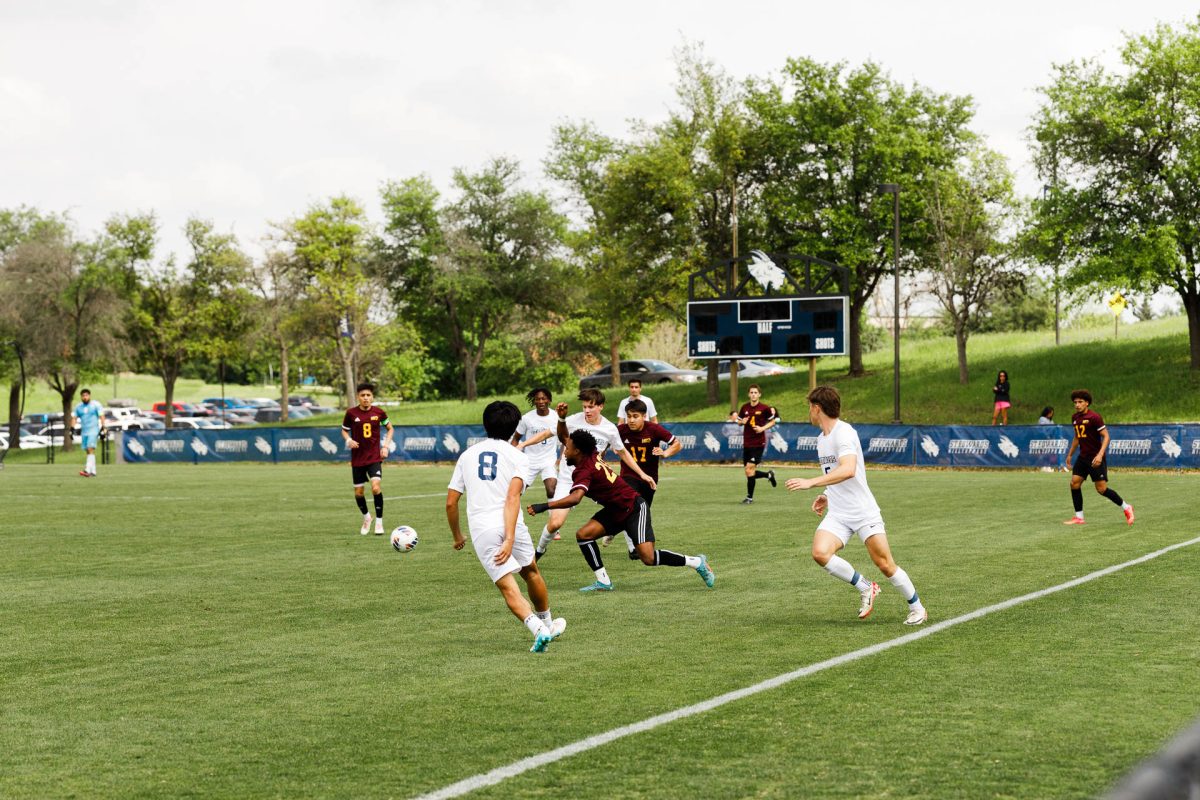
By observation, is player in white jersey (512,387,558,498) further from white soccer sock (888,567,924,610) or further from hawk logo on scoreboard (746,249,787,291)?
hawk logo on scoreboard (746,249,787,291)

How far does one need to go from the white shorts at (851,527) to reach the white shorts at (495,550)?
2.49 metres

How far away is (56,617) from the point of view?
11.0m

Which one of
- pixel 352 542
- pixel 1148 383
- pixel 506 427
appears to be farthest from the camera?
pixel 1148 383

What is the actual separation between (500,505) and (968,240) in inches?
1939

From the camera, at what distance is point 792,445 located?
3897 cm

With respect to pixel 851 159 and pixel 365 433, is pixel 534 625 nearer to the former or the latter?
pixel 365 433

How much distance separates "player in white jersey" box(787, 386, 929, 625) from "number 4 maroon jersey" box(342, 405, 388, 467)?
951 cm

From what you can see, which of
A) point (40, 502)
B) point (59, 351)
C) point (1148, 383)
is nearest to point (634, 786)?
point (40, 502)

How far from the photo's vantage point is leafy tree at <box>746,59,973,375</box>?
188 feet

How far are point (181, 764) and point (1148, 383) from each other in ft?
160

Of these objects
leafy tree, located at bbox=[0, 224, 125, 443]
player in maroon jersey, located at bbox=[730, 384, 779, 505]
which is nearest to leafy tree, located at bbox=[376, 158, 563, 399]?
leafy tree, located at bbox=[0, 224, 125, 443]

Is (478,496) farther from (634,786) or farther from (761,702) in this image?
(634,786)

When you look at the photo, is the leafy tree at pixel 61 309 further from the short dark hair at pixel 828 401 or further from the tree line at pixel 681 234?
the short dark hair at pixel 828 401

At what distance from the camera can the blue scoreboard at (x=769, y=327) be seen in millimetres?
38469
